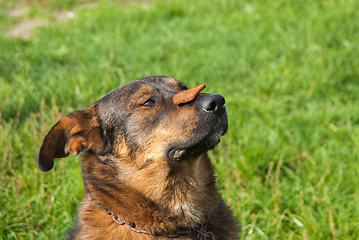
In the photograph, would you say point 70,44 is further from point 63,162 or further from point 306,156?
point 306,156

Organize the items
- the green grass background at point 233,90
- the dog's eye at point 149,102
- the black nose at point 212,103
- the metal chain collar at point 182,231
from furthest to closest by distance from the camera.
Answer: the green grass background at point 233,90 < the dog's eye at point 149,102 < the metal chain collar at point 182,231 < the black nose at point 212,103

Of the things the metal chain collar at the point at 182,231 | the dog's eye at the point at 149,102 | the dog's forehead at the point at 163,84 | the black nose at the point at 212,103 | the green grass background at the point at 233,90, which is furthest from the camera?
the green grass background at the point at 233,90

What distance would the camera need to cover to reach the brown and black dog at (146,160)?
96.7 inches

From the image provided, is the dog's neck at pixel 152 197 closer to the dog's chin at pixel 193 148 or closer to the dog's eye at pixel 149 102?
the dog's chin at pixel 193 148

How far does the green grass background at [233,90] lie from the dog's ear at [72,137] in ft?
3.41

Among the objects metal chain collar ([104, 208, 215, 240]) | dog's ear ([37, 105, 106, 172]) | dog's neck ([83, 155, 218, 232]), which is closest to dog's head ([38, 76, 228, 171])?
dog's ear ([37, 105, 106, 172])

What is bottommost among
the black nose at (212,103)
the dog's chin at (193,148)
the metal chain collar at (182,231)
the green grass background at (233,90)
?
the green grass background at (233,90)

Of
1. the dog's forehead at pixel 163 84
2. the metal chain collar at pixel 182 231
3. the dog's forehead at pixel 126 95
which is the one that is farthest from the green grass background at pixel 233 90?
the dog's forehead at pixel 163 84

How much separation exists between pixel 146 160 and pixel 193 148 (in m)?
0.38

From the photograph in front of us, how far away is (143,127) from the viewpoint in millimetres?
2598

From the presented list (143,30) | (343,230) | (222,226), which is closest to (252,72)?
(143,30)

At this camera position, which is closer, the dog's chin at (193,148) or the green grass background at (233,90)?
the dog's chin at (193,148)

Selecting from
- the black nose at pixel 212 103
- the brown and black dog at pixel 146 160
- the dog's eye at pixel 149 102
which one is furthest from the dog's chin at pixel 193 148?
the dog's eye at pixel 149 102

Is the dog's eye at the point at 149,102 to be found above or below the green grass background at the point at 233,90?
above
